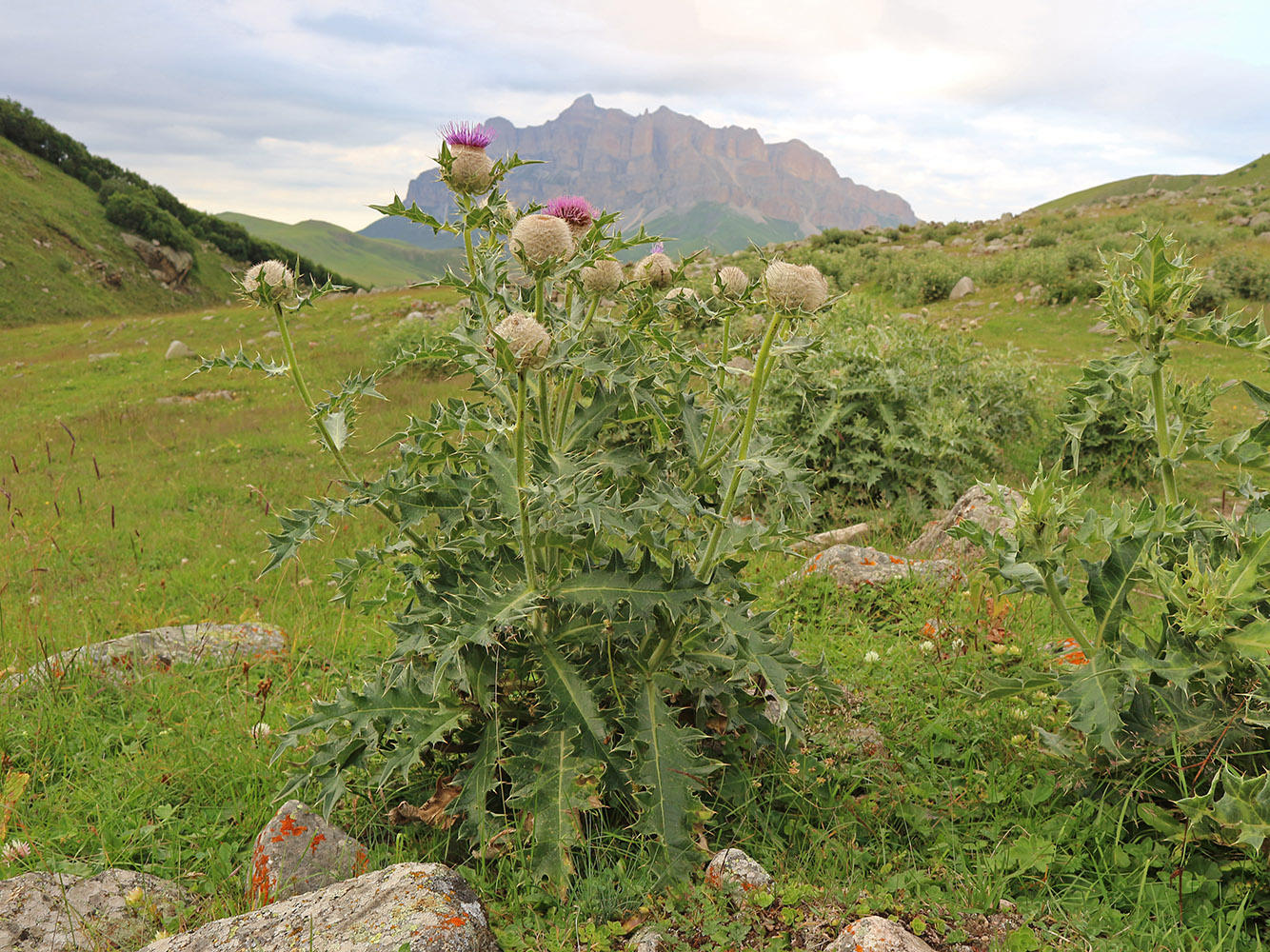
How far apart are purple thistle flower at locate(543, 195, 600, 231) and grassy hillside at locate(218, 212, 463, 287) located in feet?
522

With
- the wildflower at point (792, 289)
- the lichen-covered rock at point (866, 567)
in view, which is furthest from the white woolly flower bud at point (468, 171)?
the lichen-covered rock at point (866, 567)

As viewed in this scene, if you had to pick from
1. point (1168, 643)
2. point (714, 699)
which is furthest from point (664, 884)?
point (1168, 643)

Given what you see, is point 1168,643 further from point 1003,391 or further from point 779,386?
point 1003,391

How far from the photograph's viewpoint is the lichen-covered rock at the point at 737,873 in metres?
2.19

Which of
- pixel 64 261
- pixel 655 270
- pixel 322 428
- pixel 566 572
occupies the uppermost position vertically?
pixel 64 261

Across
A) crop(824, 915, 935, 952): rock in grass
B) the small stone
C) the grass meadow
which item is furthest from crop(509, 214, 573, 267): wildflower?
the small stone

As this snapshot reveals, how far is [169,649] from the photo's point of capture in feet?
13.6

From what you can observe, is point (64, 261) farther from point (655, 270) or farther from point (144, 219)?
point (655, 270)

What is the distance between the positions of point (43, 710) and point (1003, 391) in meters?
8.10

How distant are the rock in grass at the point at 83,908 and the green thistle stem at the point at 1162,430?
3569 millimetres

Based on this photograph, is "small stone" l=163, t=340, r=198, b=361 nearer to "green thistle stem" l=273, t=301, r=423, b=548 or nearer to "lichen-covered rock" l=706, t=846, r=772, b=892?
"green thistle stem" l=273, t=301, r=423, b=548

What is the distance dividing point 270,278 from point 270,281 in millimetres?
11

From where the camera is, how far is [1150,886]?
7.17 feet

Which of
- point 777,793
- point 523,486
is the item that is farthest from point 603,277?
point 777,793
